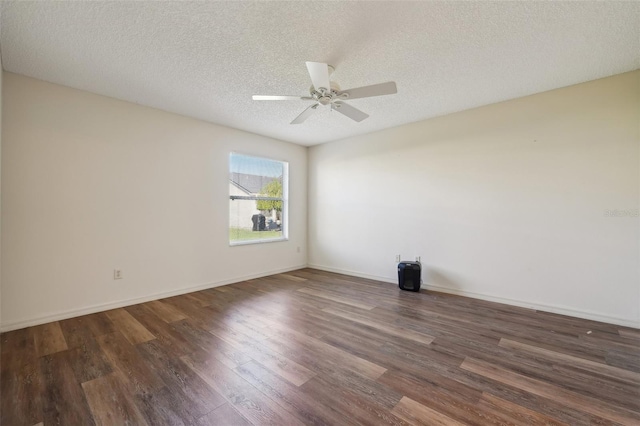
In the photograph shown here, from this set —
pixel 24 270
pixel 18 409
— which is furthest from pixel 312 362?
pixel 24 270

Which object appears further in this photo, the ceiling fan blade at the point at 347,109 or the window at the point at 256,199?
the window at the point at 256,199

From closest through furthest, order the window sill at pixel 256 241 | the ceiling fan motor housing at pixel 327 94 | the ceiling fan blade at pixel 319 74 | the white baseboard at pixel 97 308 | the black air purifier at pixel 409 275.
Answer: the ceiling fan blade at pixel 319 74
the ceiling fan motor housing at pixel 327 94
the white baseboard at pixel 97 308
the black air purifier at pixel 409 275
the window sill at pixel 256 241

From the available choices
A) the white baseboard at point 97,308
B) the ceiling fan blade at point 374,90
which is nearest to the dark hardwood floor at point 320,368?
the white baseboard at point 97,308

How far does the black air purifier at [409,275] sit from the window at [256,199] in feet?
7.75

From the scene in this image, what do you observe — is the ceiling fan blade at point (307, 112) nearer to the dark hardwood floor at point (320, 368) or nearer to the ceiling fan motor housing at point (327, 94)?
the ceiling fan motor housing at point (327, 94)

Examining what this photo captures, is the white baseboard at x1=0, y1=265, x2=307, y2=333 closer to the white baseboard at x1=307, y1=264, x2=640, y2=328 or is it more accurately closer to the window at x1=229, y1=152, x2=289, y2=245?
the window at x1=229, y1=152, x2=289, y2=245

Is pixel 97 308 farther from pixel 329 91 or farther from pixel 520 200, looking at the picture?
pixel 520 200

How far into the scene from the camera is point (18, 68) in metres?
2.61

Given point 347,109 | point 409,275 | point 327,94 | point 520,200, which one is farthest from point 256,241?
point 520,200

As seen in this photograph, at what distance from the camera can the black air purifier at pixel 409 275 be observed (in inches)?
156

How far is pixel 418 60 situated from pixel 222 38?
172 centimetres

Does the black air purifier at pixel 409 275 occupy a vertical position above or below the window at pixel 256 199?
below

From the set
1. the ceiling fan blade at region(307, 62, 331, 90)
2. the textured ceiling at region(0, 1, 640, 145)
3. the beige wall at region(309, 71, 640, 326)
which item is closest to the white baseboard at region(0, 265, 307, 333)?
the textured ceiling at region(0, 1, 640, 145)

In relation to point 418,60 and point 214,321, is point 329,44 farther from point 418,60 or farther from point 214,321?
point 214,321
